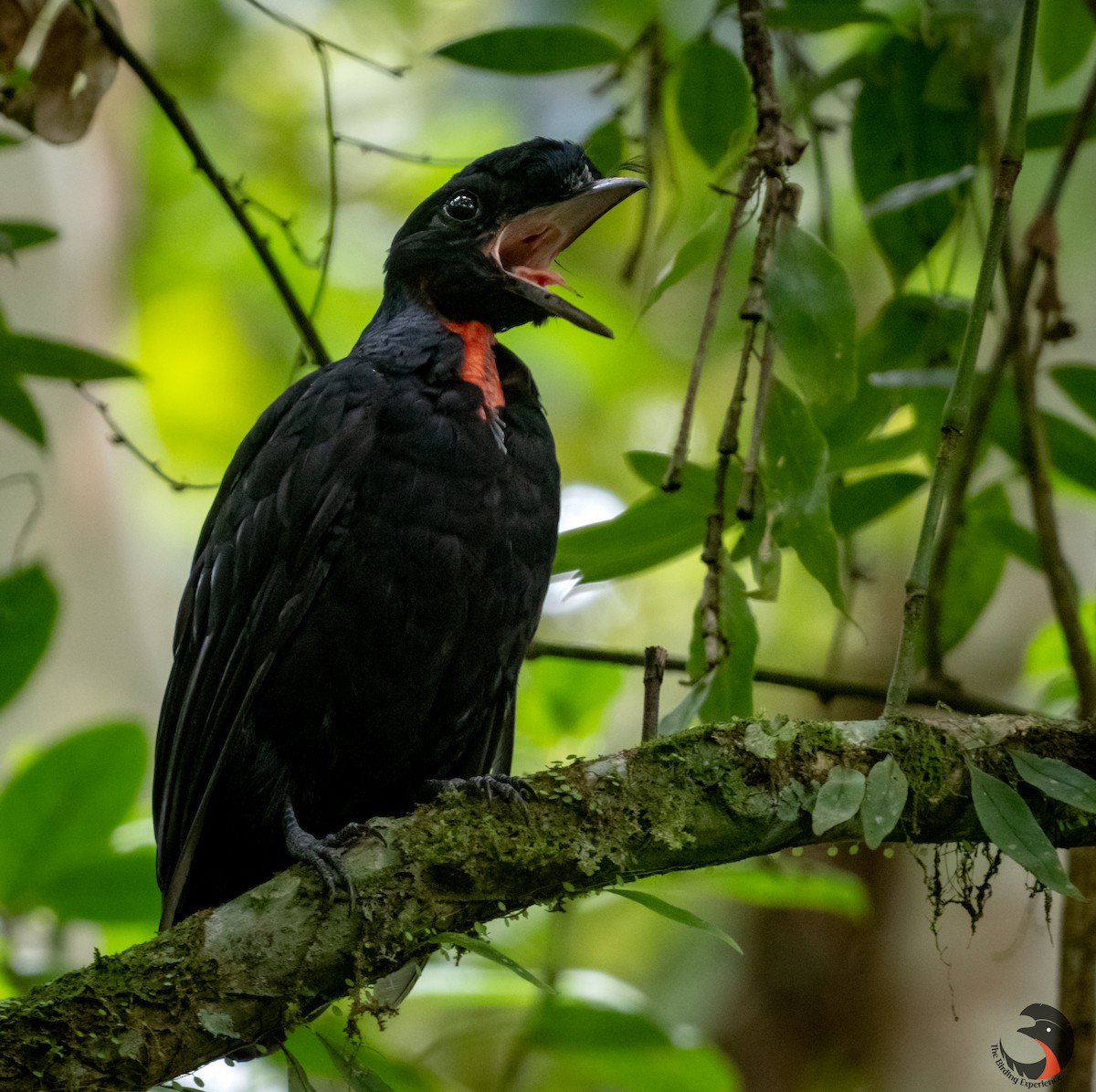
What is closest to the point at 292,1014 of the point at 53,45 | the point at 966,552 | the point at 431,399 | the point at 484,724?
the point at 484,724

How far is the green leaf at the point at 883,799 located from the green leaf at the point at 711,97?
1.69 meters

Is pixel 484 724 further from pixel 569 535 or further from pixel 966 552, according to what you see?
pixel 966 552

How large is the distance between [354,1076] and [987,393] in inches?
76.3

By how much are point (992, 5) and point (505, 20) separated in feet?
15.1

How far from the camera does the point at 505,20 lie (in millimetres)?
→ 6852

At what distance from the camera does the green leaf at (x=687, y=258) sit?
220 centimetres

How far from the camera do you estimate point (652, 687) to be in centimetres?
221

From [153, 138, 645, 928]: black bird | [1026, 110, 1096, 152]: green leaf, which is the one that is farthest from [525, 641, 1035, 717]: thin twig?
[1026, 110, 1096, 152]: green leaf

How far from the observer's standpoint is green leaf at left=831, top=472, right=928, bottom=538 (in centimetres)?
288

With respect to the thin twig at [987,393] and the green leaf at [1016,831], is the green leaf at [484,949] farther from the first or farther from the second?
the thin twig at [987,393]

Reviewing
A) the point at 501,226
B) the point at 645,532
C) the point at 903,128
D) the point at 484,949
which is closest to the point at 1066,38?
the point at 903,128

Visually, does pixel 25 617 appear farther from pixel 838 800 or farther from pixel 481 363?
pixel 838 800

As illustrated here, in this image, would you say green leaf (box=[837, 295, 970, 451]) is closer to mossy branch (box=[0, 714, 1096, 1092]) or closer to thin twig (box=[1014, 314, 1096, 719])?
thin twig (box=[1014, 314, 1096, 719])

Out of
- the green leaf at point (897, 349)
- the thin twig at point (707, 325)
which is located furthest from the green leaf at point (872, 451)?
the thin twig at point (707, 325)
